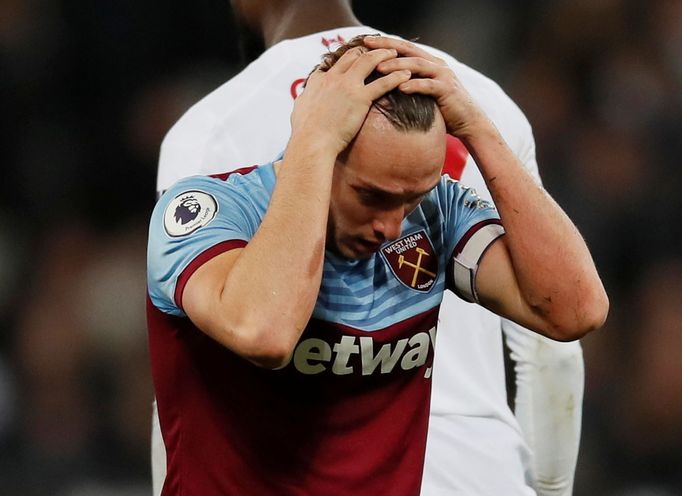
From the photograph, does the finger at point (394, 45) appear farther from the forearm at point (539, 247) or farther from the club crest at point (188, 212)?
the club crest at point (188, 212)

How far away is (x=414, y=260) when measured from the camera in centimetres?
188

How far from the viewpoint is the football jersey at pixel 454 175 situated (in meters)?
2.40

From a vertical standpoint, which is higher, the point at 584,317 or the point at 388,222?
the point at 388,222

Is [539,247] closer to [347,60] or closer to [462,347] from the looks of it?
[347,60]

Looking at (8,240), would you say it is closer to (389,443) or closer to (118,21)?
(118,21)

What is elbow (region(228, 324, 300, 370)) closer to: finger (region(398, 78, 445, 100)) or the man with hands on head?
the man with hands on head

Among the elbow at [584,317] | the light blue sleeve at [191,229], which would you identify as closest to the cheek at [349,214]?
the light blue sleeve at [191,229]

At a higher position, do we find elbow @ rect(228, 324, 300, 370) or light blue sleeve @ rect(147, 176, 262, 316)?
light blue sleeve @ rect(147, 176, 262, 316)

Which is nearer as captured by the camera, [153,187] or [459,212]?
[459,212]

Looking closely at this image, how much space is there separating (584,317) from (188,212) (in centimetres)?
60

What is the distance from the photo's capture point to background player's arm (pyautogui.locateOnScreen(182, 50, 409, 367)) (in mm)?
1616

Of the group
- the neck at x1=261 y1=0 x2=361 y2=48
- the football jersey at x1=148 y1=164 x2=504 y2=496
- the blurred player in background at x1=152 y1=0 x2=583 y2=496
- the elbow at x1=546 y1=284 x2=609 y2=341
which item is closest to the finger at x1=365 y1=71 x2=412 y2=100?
the football jersey at x1=148 y1=164 x2=504 y2=496

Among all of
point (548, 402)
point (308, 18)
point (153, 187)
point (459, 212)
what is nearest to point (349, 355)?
point (459, 212)

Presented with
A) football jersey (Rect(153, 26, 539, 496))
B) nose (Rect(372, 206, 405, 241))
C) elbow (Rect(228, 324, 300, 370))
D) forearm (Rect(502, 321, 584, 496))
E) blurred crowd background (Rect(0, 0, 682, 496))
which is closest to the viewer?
elbow (Rect(228, 324, 300, 370))
